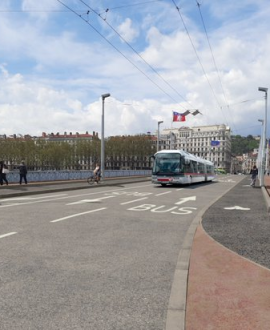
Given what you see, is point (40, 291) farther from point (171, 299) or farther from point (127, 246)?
point (127, 246)

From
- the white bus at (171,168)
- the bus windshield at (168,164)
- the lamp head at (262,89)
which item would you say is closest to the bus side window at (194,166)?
the white bus at (171,168)

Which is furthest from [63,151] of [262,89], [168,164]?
[168,164]

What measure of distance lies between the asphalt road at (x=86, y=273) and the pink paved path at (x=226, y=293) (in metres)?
0.34

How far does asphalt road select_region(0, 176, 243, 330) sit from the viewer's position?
11.8 ft

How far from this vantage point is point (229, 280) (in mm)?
4594

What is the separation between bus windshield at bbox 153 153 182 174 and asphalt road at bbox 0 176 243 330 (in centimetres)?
1913

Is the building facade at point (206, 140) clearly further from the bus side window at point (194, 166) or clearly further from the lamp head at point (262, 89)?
the lamp head at point (262, 89)

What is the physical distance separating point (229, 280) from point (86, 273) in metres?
1.94

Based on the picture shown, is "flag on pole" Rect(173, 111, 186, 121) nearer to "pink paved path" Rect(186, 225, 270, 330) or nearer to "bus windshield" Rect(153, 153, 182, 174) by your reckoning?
"bus windshield" Rect(153, 153, 182, 174)

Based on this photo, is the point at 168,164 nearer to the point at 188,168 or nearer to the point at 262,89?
the point at 188,168

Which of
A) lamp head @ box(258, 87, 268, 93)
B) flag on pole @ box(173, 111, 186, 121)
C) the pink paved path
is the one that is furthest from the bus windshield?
the pink paved path

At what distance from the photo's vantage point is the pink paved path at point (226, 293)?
3.38m

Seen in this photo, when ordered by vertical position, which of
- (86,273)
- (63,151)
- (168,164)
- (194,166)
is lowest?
(86,273)

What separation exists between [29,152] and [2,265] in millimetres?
113086
